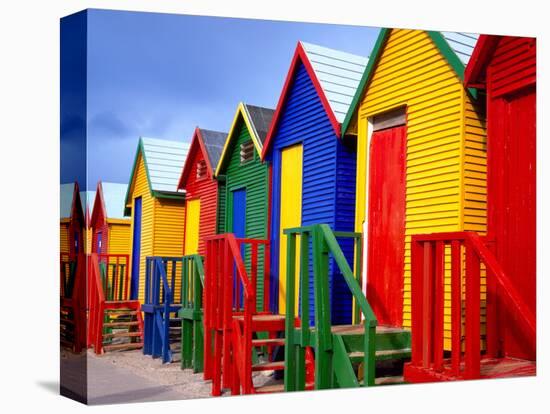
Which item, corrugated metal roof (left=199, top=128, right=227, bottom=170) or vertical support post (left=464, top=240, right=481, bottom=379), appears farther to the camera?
corrugated metal roof (left=199, top=128, right=227, bottom=170)

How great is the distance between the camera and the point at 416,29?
9086 mm

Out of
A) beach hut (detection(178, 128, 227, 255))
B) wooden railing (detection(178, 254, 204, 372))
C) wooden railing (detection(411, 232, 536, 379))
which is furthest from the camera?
beach hut (detection(178, 128, 227, 255))

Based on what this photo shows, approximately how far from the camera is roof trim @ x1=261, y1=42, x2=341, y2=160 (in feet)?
33.7

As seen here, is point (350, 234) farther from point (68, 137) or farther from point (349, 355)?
point (68, 137)

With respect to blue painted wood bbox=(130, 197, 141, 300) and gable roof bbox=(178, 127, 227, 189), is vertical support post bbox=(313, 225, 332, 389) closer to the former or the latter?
gable roof bbox=(178, 127, 227, 189)

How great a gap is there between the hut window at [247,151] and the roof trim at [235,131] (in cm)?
21

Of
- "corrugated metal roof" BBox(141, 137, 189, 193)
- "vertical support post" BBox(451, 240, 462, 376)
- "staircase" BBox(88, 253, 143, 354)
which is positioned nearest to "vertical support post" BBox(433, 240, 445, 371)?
"vertical support post" BBox(451, 240, 462, 376)

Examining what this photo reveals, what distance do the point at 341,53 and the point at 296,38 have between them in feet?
2.31

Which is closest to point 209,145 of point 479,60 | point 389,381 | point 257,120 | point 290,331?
point 257,120

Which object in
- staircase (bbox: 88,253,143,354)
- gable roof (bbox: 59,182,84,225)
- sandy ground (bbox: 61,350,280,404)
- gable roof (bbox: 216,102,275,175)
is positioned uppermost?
gable roof (bbox: 216,102,275,175)

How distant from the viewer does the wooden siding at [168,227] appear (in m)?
12.6

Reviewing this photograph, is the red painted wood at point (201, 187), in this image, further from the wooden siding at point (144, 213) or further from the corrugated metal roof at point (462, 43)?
the corrugated metal roof at point (462, 43)

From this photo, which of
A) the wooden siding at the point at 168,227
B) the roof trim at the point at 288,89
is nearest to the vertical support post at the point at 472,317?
the roof trim at the point at 288,89

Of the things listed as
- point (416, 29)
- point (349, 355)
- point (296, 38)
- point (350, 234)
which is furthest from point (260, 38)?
point (349, 355)
